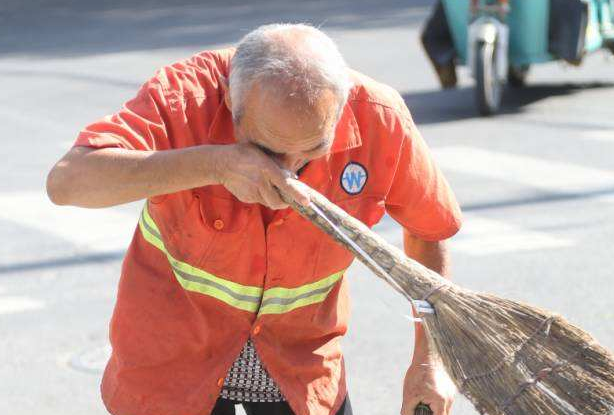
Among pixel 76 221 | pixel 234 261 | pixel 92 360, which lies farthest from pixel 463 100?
pixel 234 261

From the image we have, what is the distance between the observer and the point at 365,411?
220 inches

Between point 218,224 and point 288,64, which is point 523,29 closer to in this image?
point 218,224

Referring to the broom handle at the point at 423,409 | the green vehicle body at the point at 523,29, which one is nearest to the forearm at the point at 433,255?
the broom handle at the point at 423,409

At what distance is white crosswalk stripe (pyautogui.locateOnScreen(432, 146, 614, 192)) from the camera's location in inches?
361

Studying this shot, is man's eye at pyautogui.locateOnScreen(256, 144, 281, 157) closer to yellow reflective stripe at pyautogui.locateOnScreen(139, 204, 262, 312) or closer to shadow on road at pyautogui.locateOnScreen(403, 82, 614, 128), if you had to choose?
yellow reflective stripe at pyautogui.locateOnScreen(139, 204, 262, 312)

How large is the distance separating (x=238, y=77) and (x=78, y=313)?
395 centimetres

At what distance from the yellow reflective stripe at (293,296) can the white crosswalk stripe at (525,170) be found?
5.64 m

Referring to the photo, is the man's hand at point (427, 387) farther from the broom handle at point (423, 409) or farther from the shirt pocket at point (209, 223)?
the shirt pocket at point (209, 223)

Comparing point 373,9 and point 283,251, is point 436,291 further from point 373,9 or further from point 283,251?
point 373,9

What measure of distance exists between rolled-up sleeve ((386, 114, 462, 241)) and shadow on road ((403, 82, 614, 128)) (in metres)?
8.19

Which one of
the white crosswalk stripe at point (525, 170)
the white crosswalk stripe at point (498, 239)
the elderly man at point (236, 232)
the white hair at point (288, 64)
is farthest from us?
the white crosswalk stripe at point (525, 170)

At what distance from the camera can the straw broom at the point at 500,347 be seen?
10.2ft

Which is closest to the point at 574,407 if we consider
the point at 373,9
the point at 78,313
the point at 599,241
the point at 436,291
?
the point at 436,291

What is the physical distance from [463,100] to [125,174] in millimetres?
10420
